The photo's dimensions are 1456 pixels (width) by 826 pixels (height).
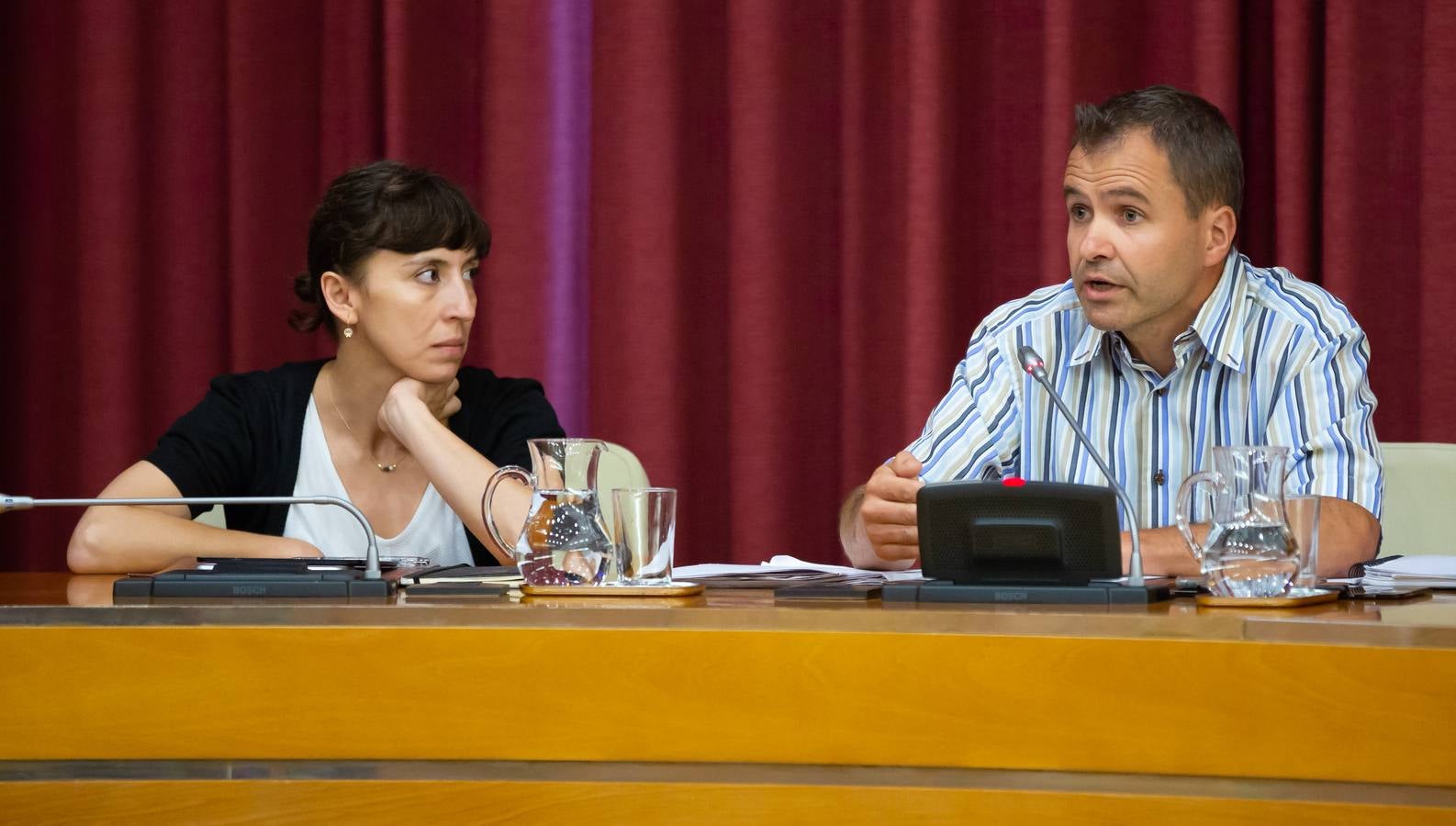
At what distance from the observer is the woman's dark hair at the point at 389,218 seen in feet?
7.41

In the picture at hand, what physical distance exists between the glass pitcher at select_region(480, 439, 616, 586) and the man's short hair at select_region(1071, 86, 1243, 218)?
3.32 feet

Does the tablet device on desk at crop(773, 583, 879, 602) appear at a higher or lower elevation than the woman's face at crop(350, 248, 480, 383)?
lower

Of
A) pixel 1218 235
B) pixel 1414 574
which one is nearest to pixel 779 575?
pixel 1414 574

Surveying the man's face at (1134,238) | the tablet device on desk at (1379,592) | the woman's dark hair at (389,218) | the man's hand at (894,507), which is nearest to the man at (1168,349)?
the man's face at (1134,238)

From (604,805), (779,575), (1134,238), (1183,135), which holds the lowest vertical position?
(604,805)

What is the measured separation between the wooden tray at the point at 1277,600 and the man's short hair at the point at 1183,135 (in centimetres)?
90

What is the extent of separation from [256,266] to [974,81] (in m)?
1.51

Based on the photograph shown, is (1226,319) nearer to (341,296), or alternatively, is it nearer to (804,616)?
(804,616)

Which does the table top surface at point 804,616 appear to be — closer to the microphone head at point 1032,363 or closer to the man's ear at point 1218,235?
the microphone head at point 1032,363

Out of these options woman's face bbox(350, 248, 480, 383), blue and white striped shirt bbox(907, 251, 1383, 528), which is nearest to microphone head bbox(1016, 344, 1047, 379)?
blue and white striped shirt bbox(907, 251, 1383, 528)

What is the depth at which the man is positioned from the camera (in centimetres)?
204

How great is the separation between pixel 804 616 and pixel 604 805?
0.74ft

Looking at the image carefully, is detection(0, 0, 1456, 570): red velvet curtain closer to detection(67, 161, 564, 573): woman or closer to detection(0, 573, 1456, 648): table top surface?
detection(67, 161, 564, 573): woman

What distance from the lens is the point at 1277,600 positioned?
1.29 metres
